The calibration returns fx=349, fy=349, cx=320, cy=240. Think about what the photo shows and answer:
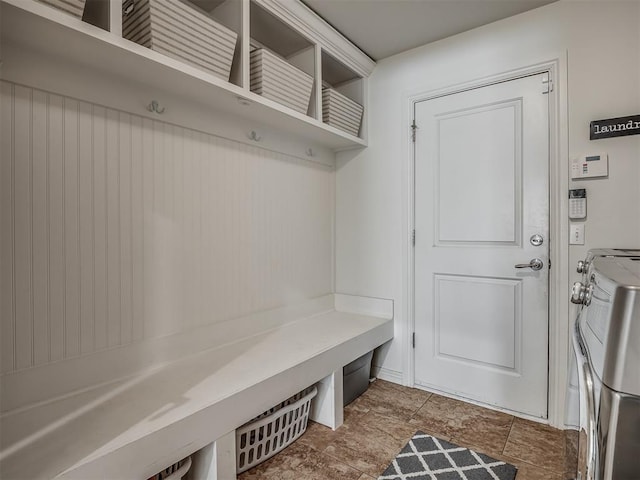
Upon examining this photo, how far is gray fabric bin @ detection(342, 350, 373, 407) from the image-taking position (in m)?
2.19

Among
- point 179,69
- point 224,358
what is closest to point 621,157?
point 179,69

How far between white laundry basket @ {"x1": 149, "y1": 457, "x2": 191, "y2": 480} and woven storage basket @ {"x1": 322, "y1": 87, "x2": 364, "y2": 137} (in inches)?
77.9

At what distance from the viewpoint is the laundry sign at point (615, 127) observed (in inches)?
67.9

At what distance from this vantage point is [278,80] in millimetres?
1854

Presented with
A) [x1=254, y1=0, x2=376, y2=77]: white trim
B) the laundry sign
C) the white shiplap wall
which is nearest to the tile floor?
the white shiplap wall

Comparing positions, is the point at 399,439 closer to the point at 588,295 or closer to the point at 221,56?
the point at 588,295

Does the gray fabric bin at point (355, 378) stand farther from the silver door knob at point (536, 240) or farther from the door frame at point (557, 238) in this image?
the silver door knob at point (536, 240)

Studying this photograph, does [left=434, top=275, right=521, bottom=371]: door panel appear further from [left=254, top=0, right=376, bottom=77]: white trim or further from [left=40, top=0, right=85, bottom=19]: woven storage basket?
[left=40, top=0, right=85, bottom=19]: woven storage basket

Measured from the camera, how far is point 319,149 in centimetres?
261

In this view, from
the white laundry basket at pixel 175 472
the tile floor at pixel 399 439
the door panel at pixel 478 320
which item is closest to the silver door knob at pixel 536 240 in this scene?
the door panel at pixel 478 320

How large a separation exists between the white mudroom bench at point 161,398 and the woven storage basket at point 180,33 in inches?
50.5

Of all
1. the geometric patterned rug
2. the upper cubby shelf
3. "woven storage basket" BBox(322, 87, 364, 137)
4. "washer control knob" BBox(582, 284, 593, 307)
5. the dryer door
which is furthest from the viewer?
"woven storage basket" BBox(322, 87, 364, 137)

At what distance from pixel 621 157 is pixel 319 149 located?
69.6 inches

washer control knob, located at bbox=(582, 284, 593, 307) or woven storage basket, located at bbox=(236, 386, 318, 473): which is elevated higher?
washer control knob, located at bbox=(582, 284, 593, 307)
